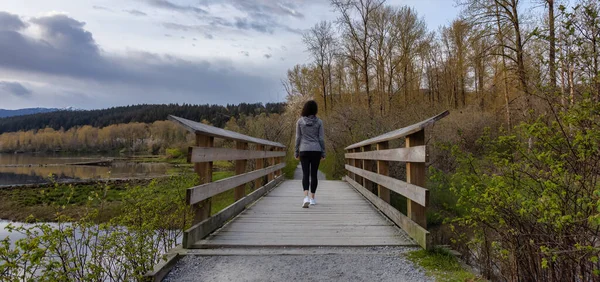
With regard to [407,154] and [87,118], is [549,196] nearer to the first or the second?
[407,154]

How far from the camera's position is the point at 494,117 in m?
16.8

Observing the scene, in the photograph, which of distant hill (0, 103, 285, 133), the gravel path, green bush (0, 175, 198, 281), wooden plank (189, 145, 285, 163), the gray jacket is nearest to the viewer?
green bush (0, 175, 198, 281)

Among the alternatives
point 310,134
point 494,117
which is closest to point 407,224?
point 310,134

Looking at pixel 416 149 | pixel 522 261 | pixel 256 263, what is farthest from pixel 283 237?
pixel 522 261

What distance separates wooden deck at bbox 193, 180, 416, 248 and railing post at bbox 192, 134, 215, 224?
0.25 metres

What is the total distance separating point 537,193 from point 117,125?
119599 millimetres

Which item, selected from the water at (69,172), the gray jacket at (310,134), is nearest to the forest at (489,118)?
the gray jacket at (310,134)

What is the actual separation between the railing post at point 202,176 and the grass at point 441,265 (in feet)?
6.76

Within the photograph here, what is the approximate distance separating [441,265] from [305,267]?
3.64 feet

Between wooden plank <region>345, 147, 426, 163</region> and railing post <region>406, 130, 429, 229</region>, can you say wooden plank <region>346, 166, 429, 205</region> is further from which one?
wooden plank <region>345, 147, 426, 163</region>

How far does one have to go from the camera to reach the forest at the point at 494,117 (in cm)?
221

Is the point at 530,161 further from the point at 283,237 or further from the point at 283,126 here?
the point at 283,126

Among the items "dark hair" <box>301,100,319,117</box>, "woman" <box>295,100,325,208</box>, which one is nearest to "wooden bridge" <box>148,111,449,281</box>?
"woman" <box>295,100,325,208</box>

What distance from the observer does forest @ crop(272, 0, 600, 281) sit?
2.21m
